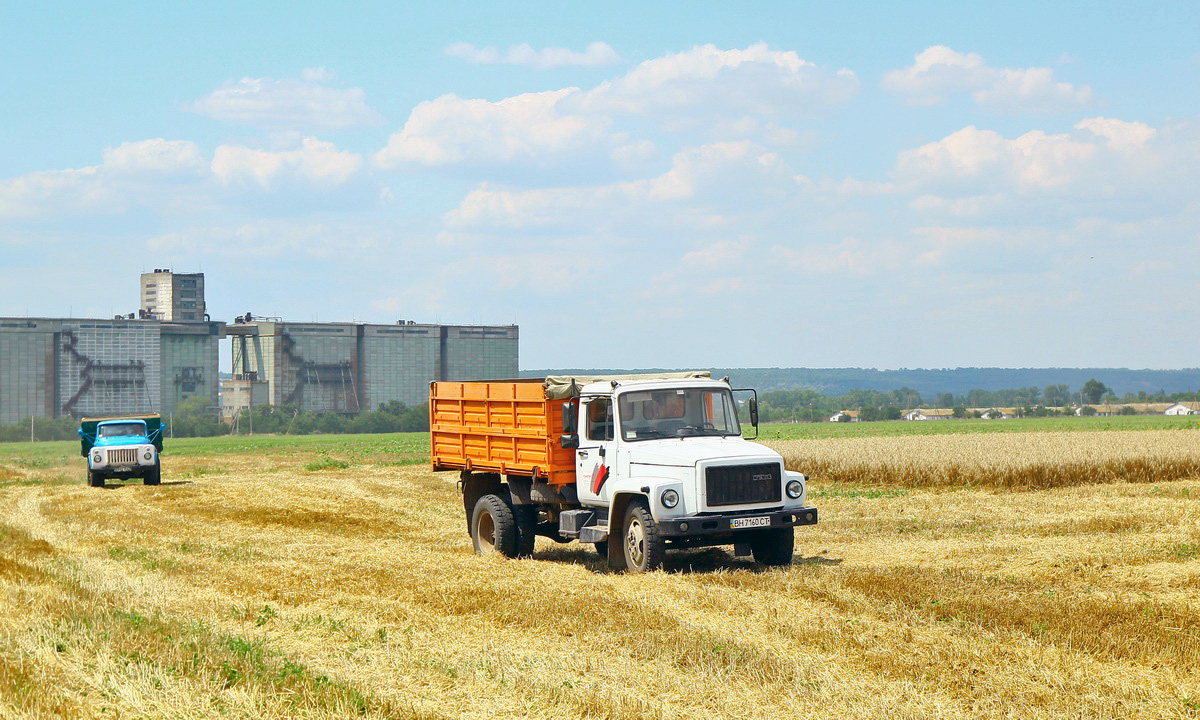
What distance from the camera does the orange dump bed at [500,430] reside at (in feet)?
56.0

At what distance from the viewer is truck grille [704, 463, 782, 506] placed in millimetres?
15383

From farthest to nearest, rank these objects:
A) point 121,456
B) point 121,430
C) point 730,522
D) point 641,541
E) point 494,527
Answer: point 121,430
point 121,456
point 494,527
point 641,541
point 730,522

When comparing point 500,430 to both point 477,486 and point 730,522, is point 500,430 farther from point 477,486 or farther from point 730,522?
point 730,522

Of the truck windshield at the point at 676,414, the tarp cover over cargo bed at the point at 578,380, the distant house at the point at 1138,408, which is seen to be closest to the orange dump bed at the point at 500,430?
the tarp cover over cargo bed at the point at 578,380

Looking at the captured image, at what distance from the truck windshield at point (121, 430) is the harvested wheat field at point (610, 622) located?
56.7 ft

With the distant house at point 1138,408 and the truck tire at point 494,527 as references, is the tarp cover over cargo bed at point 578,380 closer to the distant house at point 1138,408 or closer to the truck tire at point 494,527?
the truck tire at point 494,527

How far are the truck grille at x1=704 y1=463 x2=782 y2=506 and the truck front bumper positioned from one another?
0.20m

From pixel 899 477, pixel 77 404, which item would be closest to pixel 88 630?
pixel 899 477

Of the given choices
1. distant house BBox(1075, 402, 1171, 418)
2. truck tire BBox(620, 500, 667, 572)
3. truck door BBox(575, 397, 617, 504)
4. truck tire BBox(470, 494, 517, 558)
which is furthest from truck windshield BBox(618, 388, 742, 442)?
distant house BBox(1075, 402, 1171, 418)

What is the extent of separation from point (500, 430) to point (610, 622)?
6.84 metres

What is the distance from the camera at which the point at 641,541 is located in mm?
15547

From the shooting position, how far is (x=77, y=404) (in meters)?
134

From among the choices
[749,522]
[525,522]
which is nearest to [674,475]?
[749,522]

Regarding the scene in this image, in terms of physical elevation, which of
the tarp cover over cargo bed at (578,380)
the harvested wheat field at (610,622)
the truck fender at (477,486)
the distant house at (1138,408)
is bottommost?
the distant house at (1138,408)
